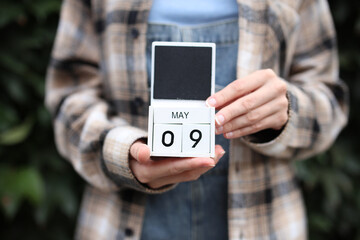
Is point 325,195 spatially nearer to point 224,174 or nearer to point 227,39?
point 224,174

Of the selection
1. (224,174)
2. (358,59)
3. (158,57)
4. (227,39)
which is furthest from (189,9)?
(358,59)

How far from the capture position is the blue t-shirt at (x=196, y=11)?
2.19ft

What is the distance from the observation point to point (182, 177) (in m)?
0.56

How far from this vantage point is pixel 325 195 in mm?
1477

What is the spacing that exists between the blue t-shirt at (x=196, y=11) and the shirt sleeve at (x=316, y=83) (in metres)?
0.18

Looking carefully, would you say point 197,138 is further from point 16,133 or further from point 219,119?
point 16,133

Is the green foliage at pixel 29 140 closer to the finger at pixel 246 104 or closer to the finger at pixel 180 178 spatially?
the finger at pixel 180 178

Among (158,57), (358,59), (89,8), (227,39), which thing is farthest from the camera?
(358,59)

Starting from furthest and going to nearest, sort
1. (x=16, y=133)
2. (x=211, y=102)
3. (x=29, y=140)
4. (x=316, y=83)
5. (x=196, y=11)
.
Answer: (x=29, y=140), (x=16, y=133), (x=316, y=83), (x=196, y=11), (x=211, y=102)

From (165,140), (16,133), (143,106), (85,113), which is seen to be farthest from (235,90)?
(16,133)

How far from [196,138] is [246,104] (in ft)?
0.33

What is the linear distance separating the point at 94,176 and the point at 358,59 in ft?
4.08

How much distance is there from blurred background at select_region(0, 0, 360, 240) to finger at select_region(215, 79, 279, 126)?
770 mm

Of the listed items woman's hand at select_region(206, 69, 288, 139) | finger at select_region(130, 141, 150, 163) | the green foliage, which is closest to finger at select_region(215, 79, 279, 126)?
woman's hand at select_region(206, 69, 288, 139)
